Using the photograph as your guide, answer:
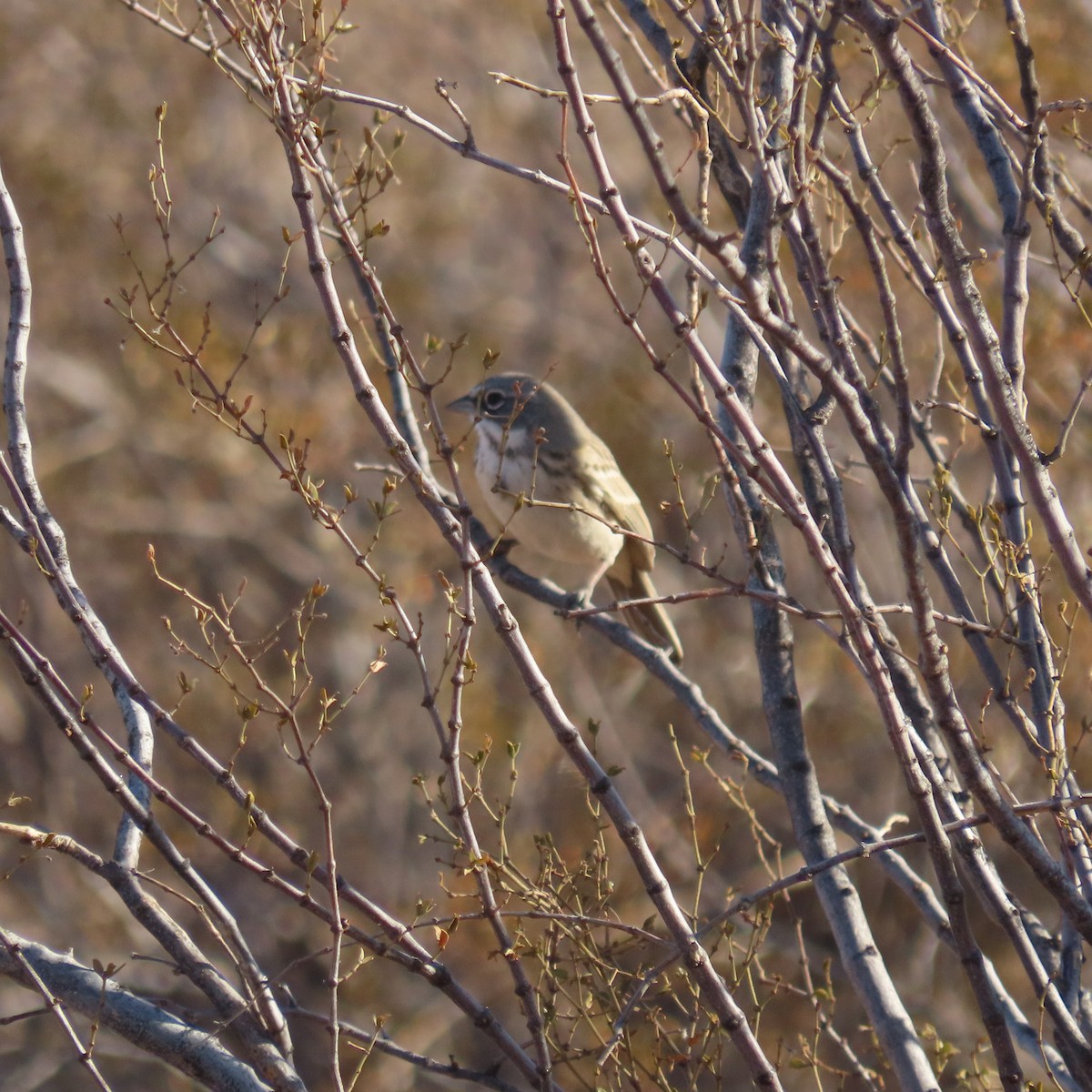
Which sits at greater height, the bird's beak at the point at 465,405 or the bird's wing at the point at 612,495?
the bird's beak at the point at 465,405

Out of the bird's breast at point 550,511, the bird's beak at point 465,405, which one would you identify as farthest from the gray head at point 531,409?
the bird's breast at point 550,511

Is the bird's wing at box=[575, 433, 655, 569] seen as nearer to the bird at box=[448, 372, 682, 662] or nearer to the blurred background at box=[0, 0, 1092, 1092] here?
the bird at box=[448, 372, 682, 662]

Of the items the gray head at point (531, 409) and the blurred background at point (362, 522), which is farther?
the blurred background at point (362, 522)

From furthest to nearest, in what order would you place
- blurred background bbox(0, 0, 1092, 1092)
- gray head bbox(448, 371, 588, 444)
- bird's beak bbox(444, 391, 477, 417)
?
1. blurred background bbox(0, 0, 1092, 1092)
2. gray head bbox(448, 371, 588, 444)
3. bird's beak bbox(444, 391, 477, 417)

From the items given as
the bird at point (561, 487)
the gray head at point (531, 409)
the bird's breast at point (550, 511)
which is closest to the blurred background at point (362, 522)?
the gray head at point (531, 409)

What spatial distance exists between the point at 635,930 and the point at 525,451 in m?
4.62

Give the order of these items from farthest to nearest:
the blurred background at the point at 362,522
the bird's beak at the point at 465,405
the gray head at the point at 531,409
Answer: the blurred background at the point at 362,522 → the gray head at the point at 531,409 → the bird's beak at the point at 465,405

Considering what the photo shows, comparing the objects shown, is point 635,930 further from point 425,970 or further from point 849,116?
point 849,116

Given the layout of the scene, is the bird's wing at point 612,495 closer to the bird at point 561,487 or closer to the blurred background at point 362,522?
the bird at point 561,487

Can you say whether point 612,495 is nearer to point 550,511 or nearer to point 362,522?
point 550,511

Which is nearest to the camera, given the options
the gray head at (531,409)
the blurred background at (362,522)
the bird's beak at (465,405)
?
the bird's beak at (465,405)

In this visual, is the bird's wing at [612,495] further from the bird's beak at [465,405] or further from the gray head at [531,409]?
the bird's beak at [465,405]

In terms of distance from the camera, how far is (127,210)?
12.6m

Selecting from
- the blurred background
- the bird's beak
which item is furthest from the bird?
the blurred background
